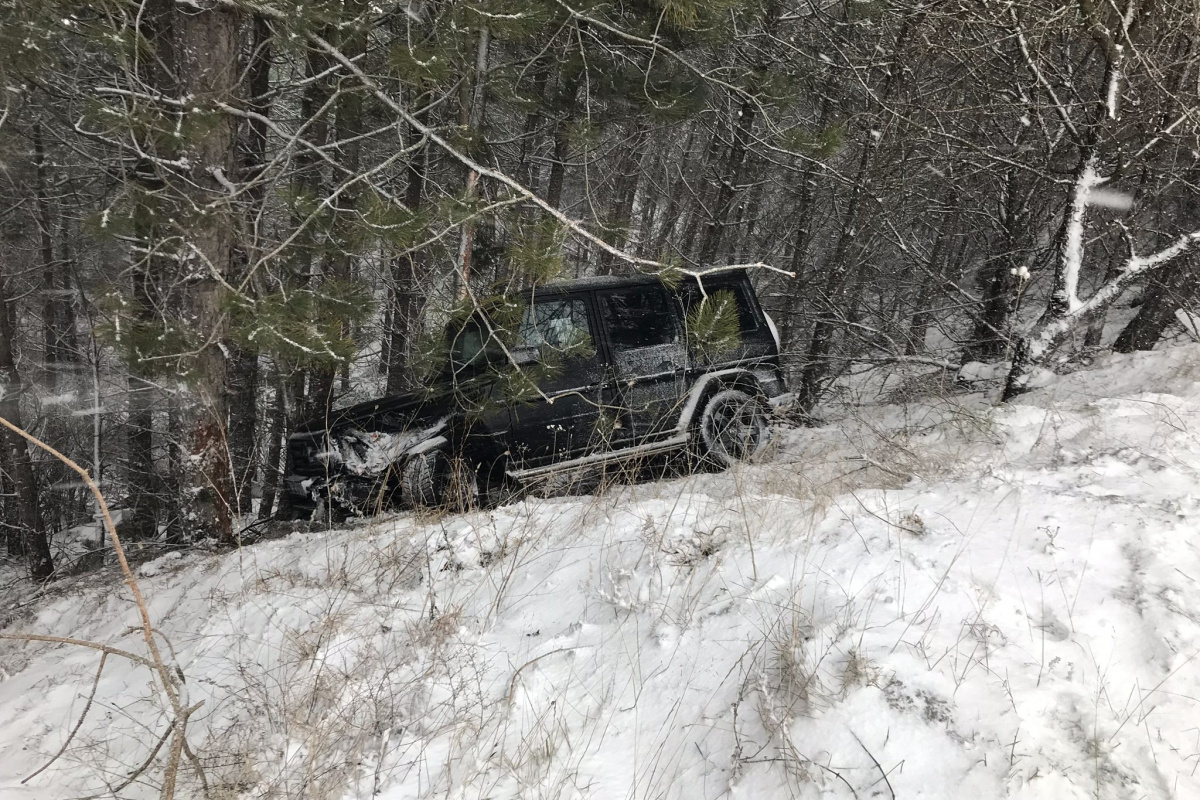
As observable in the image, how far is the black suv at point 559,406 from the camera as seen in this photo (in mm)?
4672

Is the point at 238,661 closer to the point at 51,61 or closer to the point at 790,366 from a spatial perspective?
the point at 51,61

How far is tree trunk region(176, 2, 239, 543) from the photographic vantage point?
4.13 metres

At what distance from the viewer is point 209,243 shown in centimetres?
444

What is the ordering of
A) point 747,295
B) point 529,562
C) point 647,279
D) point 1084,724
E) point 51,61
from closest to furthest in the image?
point 1084,724, point 529,562, point 51,61, point 647,279, point 747,295

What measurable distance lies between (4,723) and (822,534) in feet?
12.2

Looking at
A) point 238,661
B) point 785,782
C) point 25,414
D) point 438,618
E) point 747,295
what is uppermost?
point 747,295

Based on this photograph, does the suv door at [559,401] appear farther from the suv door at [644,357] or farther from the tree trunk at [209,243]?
the tree trunk at [209,243]

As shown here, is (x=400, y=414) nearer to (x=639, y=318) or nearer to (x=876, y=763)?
(x=639, y=318)

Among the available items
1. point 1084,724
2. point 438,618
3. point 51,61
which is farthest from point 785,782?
point 51,61

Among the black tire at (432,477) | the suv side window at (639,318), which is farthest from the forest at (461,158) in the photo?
the black tire at (432,477)

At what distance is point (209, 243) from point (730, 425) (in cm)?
416

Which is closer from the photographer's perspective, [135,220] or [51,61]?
[51,61]

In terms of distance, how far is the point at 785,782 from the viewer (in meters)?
1.80

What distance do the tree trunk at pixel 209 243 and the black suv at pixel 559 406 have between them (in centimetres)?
61
